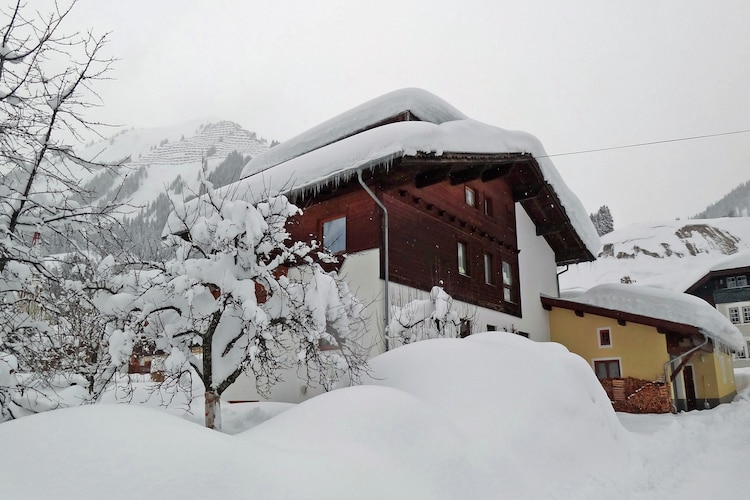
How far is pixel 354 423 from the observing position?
5.05 meters

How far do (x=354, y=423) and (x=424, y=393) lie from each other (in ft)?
5.71

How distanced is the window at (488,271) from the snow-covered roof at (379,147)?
3428 millimetres

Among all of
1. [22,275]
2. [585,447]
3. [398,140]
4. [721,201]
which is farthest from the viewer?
[721,201]

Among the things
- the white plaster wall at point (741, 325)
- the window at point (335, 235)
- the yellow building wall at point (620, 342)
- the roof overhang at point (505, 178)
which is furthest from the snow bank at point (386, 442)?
the white plaster wall at point (741, 325)

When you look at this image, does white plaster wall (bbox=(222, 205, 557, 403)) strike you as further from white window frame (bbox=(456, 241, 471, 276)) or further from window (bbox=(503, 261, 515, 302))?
white window frame (bbox=(456, 241, 471, 276))

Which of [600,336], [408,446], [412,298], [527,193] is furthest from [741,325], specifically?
[408,446]

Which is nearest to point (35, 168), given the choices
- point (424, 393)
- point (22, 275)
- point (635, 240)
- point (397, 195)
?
point (22, 275)

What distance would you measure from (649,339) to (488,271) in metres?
5.80

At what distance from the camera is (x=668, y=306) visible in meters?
18.9

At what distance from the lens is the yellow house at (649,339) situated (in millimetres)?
16562

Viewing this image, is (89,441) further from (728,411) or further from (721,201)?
(721,201)

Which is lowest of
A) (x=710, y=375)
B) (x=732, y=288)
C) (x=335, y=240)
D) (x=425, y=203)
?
(x=710, y=375)

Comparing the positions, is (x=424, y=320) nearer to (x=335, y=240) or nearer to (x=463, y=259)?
(x=335, y=240)

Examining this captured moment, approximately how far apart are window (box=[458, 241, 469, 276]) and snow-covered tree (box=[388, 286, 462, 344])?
134 inches
